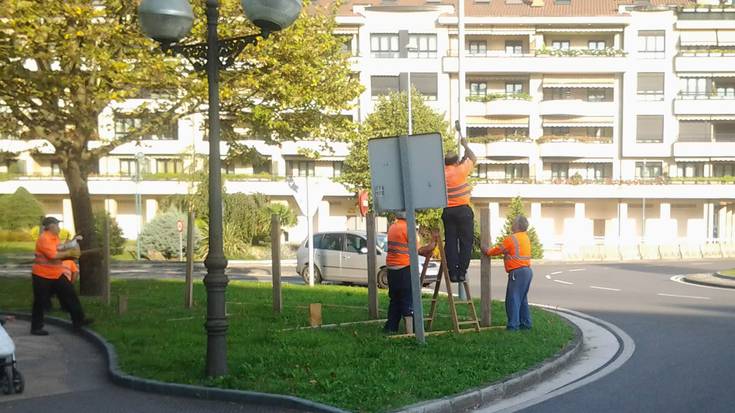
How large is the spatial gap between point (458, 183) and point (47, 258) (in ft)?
20.4

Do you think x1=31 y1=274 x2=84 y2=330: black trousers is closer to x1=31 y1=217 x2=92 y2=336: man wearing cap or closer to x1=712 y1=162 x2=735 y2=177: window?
x1=31 y1=217 x2=92 y2=336: man wearing cap

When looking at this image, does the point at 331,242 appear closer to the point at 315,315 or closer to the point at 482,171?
the point at 315,315

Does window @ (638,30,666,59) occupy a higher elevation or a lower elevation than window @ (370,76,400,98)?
higher

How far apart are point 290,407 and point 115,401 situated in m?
1.92

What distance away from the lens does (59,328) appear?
12.5 metres

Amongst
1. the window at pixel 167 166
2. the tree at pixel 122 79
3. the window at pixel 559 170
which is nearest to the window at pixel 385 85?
the window at pixel 559 170

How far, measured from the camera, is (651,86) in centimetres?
5456

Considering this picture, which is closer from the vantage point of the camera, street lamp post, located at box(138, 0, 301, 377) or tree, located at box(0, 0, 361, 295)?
street lamp post, located at box(138, 0, 301, 377)

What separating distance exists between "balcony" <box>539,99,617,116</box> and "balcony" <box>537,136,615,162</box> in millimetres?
1753

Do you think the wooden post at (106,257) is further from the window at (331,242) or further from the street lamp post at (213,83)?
the window at (331,242)

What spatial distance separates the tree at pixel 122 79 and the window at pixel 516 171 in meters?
37.8

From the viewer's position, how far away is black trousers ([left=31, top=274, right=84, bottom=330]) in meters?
11.4

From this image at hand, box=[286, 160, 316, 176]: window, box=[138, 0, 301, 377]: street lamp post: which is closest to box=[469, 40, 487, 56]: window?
box=[286, 160, 316, 176]: window

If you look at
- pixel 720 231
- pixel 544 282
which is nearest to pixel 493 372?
pixel 544 282
